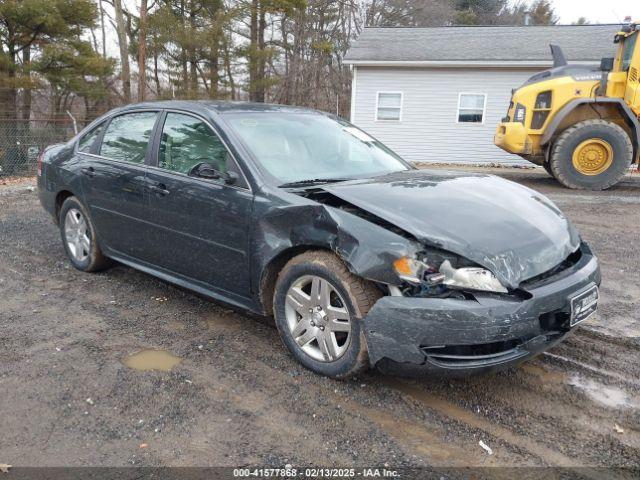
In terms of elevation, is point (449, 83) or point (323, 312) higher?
point (449, 83)

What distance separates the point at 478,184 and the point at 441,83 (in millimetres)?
13853

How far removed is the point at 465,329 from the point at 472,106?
1503cm

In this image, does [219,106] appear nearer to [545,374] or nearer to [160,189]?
[160,189]

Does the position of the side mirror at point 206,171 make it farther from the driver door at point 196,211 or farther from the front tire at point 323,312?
the front tire at point 323,312

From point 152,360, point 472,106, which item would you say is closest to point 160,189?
point 152,360

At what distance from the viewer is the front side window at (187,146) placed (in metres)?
3.65

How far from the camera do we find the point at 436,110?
16.6 metres

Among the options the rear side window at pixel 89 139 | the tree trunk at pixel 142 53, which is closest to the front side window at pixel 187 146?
the rear side window at pixel 89 139

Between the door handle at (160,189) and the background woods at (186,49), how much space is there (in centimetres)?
1057

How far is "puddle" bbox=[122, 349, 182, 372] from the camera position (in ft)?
10.7

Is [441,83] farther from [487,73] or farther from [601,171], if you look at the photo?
[601,171]

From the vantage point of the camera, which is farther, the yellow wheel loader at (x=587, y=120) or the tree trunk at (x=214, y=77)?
the tree trunk at (x=214, y=77)

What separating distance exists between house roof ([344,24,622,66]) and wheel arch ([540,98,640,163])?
5.77 m

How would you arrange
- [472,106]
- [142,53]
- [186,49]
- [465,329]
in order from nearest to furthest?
[465,329]
[472,106]
[142,53]
[186,49]
